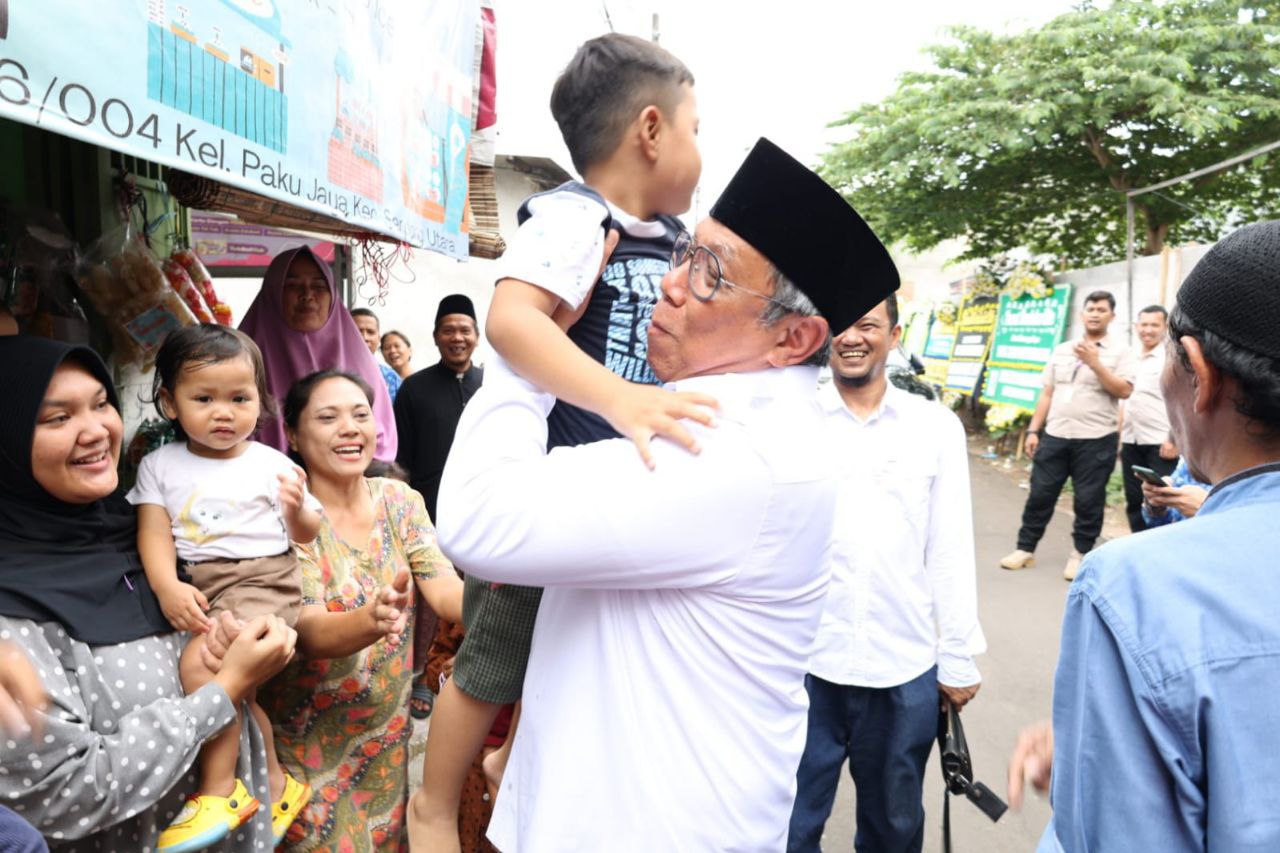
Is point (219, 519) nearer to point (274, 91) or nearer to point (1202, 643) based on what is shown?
point (274, 91)

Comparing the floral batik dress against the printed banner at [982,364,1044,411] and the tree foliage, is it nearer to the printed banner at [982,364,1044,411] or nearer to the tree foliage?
the printed banner at [982,364,1044,411]

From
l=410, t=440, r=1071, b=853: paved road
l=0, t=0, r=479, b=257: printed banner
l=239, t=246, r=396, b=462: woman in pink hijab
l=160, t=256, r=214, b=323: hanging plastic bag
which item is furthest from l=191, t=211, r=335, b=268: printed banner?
l=410, t=440, r=1071, b=853: paved road

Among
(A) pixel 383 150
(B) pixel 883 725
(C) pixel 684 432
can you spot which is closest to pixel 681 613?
(C) pixel 684 432

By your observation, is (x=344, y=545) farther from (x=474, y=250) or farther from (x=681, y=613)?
(x=474, y=250)

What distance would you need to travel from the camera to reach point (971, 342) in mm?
13867

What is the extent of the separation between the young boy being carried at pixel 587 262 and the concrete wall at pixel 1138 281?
28.4 feet

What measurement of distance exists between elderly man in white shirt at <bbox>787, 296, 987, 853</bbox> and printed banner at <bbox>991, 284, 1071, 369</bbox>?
32.2ft

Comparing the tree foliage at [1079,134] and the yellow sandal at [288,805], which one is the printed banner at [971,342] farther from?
the yellow sandal at [288,805]

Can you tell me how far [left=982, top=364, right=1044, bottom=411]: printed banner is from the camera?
1149 cm

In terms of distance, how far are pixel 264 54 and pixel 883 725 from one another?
8.36ft

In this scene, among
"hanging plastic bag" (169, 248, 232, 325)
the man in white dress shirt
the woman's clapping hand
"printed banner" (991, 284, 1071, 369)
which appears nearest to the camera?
the man in white dress shirt

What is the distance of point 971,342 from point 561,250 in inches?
Answer: 541


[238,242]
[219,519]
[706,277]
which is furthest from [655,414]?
[238,242]

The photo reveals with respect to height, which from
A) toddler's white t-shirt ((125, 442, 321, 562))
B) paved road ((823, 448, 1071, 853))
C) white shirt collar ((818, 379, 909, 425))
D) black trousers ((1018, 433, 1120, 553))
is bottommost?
paved road ((823, 448, 1071, 853))
